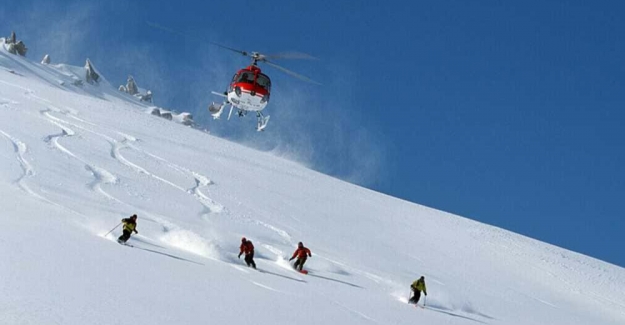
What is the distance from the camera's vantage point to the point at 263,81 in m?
30.6

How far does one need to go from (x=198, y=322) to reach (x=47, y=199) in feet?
32.6

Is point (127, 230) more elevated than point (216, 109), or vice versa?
point (216, 109)

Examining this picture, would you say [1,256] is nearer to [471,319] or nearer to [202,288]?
[202,288]

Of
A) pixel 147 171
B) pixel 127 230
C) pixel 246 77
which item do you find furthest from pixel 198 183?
pixel 127 230

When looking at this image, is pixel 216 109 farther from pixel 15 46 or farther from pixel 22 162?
pixel 15 46

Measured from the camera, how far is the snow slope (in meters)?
10.1

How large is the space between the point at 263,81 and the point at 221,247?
14872mm

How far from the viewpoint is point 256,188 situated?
102 ft

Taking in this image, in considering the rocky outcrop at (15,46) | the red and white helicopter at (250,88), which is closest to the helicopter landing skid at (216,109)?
the red and white helicopter at (250,88)

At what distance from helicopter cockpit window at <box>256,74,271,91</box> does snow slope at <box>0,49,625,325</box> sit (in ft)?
15.4

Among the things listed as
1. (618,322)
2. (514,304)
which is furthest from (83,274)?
(618,322)

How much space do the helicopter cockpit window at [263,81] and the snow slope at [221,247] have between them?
15.4ft

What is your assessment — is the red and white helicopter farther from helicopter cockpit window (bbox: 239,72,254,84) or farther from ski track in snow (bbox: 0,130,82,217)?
ski track in snow (bbox: 0,130,82,217)

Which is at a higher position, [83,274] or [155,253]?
[155,253]
